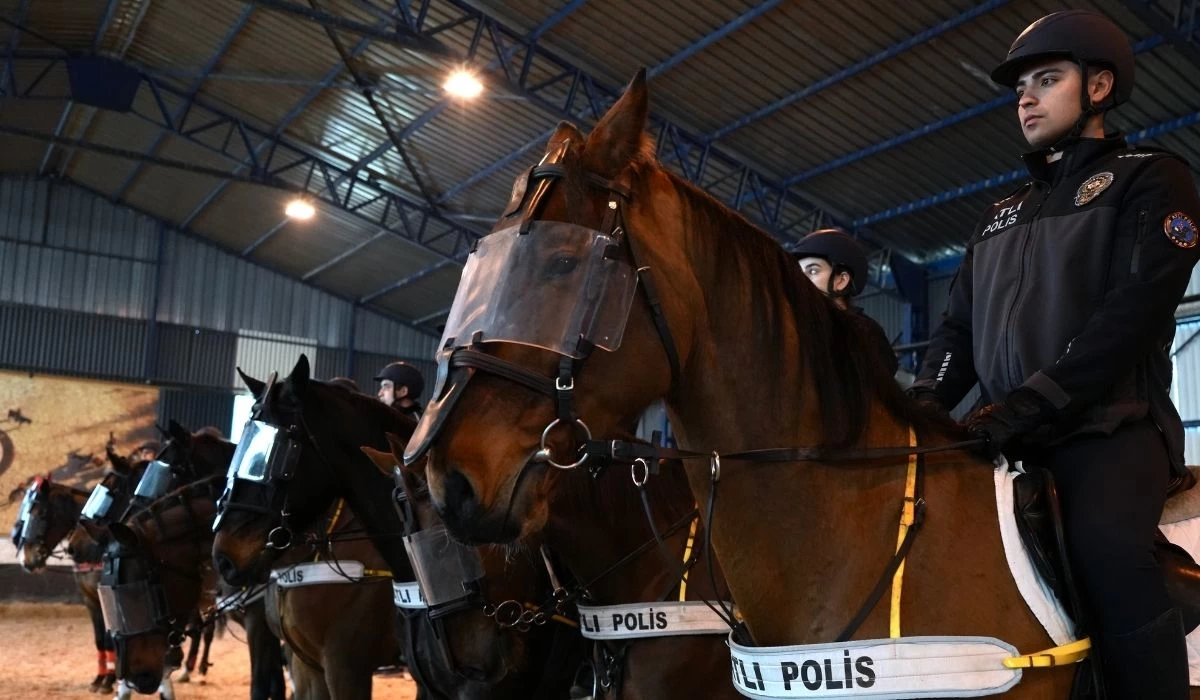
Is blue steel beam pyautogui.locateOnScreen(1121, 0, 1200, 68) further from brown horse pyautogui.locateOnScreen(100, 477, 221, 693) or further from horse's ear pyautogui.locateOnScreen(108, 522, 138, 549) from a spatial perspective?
horse's ear pyautogui.locateOnScreen(108, 522, 138, 549)

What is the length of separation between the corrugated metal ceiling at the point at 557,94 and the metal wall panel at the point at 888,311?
1573 mm

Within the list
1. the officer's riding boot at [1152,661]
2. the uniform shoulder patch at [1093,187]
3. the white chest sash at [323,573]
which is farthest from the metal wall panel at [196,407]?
the officer's riding boot at [1152,661]

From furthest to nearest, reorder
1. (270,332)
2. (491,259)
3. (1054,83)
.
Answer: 1. (270,332)
2. (1054,83)
3. (491,259)

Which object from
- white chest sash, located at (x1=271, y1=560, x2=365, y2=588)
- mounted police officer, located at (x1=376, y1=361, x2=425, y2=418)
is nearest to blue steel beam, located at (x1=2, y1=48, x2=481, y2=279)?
mounted police officer, located at (x1=376, y1=361, x2=425, y2=418)

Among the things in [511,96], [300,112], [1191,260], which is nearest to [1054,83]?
[1191,260]

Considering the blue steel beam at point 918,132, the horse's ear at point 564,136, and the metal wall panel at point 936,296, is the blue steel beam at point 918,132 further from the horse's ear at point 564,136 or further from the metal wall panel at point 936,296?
the horse's ear at point 564,136

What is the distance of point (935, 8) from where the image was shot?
29.8 ft

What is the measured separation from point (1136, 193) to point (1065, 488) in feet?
2.03

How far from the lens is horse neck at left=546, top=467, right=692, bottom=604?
321cm

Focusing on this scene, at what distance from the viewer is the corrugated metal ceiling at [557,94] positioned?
9.79m

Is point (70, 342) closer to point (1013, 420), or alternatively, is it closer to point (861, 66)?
point (861, 66)

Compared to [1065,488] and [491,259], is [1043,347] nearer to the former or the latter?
[1065,488]

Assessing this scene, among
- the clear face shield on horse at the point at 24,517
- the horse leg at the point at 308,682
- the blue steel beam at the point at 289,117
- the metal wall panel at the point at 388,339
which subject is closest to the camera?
the horse leg at the point at 308,682

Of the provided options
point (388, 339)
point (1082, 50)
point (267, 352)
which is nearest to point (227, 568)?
point (1082, 50)
